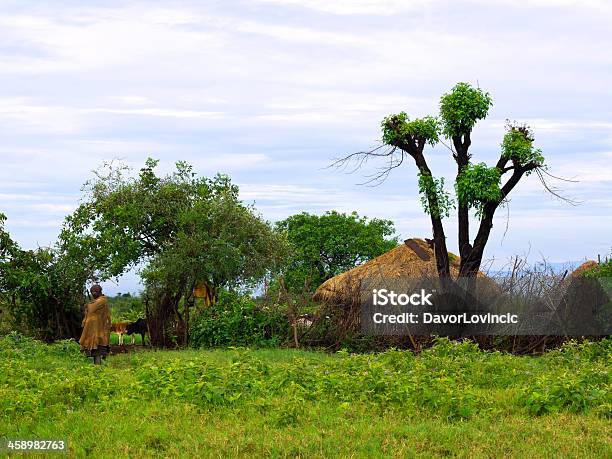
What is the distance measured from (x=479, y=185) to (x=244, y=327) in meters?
5.98

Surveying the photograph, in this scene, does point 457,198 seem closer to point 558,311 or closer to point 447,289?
point 447,289

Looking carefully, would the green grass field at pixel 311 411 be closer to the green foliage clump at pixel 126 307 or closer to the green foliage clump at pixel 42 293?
the green foliage clump at pixel 42 293

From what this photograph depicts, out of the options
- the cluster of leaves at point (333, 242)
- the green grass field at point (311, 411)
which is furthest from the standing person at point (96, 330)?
the cluster of leaves at point (333, 242)

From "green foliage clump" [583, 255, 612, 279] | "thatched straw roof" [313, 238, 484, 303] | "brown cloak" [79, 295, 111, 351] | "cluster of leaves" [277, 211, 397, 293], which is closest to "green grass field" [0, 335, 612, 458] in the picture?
"brown cloak" [79, 295, 111, 351]

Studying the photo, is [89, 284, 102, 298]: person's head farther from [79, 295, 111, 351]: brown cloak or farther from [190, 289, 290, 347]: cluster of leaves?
[190, 289, 290, 347]: cluster of leaves

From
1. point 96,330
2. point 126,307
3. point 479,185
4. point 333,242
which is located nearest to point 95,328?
point 96,330

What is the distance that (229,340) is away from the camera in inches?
744

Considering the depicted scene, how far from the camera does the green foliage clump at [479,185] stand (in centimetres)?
1942

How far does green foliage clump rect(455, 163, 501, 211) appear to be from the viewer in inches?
765

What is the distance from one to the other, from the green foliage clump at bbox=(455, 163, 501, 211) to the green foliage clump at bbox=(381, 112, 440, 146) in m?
1.28

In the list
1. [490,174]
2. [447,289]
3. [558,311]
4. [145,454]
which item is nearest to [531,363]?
[558,311]

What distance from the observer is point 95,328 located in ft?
50.8

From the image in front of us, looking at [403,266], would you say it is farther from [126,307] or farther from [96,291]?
[126,307]

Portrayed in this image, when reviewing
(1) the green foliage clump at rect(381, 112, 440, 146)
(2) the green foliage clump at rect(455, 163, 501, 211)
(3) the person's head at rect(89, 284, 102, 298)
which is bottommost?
(3) the person's head at rect(89, 284, 102, 298)
